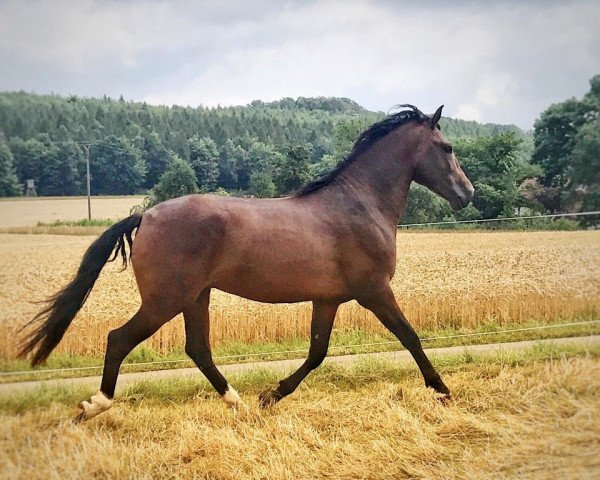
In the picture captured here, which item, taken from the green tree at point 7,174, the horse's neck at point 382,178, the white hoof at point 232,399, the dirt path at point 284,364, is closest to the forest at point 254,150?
the green tree at point 7,174

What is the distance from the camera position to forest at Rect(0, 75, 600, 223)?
2775mm

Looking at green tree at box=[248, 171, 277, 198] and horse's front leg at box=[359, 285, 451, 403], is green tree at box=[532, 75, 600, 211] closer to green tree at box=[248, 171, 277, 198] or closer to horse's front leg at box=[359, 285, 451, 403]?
horse's front leg at box=[359, 285, 451, 403]

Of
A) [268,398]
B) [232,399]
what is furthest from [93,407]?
[268,398]

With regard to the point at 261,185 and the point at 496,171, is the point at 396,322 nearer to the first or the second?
the point at 261,185

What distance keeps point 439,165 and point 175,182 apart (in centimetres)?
151

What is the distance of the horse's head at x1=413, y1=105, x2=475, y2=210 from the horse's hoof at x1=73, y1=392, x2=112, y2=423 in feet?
6.77

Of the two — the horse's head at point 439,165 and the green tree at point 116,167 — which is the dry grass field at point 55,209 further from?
the horse's head at point 439,165

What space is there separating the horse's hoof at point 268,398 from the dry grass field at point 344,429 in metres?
0.04

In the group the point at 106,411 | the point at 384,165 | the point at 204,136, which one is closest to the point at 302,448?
the point at 106,411

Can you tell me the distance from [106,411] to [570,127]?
339 centimetres

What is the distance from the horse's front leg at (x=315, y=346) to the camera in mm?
3141

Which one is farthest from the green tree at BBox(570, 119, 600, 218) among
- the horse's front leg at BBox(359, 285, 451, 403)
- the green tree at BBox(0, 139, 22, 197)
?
the green tree at BBox(0, 139, 22, 197)

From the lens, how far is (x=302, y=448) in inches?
111

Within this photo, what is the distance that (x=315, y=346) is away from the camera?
128 inches
